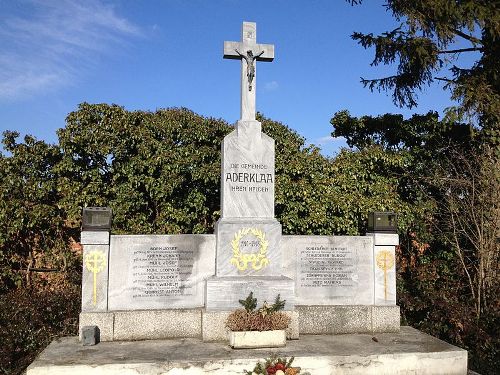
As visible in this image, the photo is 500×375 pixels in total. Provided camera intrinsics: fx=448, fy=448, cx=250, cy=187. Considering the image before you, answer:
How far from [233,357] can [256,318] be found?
742mm

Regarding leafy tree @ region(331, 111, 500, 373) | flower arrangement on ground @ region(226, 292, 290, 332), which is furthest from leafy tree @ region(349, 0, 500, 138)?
flower arrangement on ground @ region(226, 292, 290, 332)

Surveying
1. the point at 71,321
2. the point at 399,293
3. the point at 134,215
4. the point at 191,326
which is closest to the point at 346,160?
the point at 399,293

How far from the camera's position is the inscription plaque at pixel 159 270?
6.97 metres

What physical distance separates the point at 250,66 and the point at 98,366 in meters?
4.88

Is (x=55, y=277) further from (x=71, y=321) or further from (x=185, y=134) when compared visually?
(x=185, y=134)

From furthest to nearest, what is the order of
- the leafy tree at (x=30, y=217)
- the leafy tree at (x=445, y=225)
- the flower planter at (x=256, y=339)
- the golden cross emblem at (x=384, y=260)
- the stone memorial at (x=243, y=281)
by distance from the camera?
1. the leafy tree at (x=30, y=217)
2. the leafy tree at (x=445, y=225)
3. the golden cross emblem at (x=384, y=260)
4. the stone memorial at (x=243, y=281)
5. the flower planter at (x=256, y=339)

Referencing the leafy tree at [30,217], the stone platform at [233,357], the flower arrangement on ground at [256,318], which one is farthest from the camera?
the leafy tree at [30,217]

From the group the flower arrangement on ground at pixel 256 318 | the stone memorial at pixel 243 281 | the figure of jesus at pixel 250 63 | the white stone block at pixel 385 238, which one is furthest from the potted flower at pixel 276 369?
the figure of jesus at pixel 250 63

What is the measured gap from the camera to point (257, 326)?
6156 millimetres

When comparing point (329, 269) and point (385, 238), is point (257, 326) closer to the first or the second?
point (329, 269)

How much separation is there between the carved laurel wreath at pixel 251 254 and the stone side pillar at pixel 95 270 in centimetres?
197

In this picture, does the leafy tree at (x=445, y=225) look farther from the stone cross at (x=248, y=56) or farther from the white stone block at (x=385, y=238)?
the stone cross at (x=248, y=56)

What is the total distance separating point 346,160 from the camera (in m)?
11.1

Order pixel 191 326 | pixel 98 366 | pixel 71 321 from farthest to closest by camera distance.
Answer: pixel 71 321, pixel 191 326, pixel 98 366
